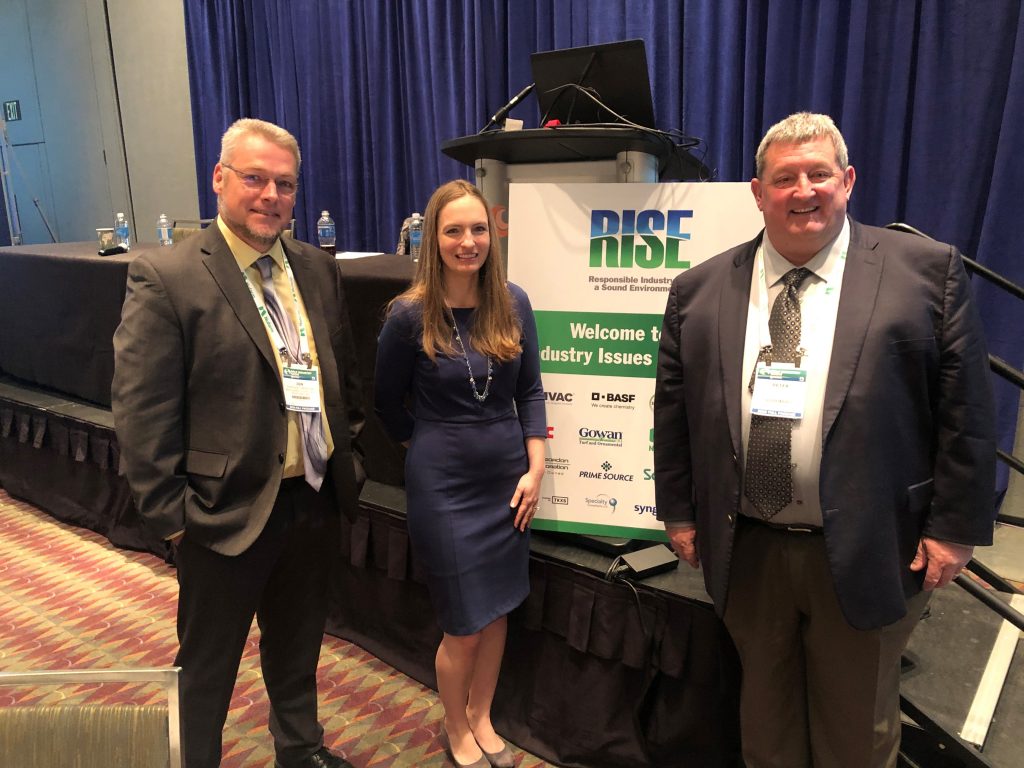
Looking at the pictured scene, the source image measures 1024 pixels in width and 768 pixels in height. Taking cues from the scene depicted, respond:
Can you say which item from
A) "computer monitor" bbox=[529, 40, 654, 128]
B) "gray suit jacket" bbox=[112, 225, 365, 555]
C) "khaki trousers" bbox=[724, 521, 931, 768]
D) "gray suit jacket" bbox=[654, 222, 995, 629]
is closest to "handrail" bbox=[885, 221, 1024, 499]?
"gray suit jacket" bbox=[654, 222, 995, 629]

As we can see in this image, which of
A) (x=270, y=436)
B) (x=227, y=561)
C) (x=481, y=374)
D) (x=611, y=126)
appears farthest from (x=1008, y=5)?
(x=227, y=561)

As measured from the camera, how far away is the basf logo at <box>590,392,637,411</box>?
1.99 m

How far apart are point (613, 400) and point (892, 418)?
0.81 m

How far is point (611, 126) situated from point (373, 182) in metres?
2.97

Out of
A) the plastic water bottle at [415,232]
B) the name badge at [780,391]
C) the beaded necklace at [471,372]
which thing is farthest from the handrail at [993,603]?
the plastic water bottle at [415,232]

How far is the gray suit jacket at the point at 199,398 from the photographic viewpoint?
1.50 meters

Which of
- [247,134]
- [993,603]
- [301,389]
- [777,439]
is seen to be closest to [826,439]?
[777,439]

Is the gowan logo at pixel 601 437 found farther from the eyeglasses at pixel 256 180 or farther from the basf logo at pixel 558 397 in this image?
the eyeglasses at pixel 256 180

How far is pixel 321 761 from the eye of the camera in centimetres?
198

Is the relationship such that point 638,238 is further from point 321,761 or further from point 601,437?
point 321,761

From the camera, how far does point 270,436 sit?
5.27 ft

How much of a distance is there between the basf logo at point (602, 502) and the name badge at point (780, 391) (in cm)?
75

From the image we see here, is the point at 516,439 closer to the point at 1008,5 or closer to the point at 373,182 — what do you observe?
the point at 1008,5

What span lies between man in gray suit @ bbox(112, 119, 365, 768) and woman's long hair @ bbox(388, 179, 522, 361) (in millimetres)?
244
